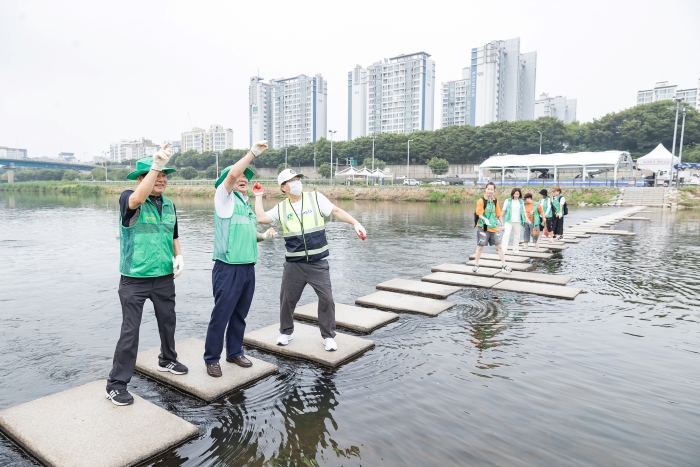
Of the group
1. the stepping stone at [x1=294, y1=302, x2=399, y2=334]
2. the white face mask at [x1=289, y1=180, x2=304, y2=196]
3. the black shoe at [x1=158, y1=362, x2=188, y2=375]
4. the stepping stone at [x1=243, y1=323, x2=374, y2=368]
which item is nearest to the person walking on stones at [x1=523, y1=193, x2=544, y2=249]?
the stepping stone at [x1=294, y1=302, x2=399, y2=334]

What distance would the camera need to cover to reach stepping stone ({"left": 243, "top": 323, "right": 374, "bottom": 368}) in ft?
16.3

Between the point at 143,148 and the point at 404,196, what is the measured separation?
17429cm

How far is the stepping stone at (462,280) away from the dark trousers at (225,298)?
5394 millimetres

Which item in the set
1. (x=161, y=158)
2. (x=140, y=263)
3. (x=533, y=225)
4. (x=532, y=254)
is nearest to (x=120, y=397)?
(x=140, y=263)

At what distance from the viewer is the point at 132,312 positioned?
3848 millimetres

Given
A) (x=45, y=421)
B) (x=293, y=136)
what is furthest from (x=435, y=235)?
(x=293, y=136)

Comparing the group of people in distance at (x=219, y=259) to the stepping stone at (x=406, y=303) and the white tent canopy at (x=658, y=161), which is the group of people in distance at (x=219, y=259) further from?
the white tent canopy at (x=658, y=161)

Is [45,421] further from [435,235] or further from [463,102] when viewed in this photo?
[463,102]

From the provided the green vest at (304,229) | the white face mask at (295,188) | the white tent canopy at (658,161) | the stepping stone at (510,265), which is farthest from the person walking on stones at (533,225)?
the white tent canopy at (658,161)

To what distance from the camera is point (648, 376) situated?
4.62m

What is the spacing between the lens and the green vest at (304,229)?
16.1ft

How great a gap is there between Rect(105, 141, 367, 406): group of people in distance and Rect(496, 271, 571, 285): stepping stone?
5.63 metres

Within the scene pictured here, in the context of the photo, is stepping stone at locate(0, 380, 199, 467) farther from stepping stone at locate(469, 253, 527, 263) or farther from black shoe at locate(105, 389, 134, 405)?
stepping stone at locate(469, 253, 527, 263)

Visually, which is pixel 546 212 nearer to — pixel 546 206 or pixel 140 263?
pixel 546 206
